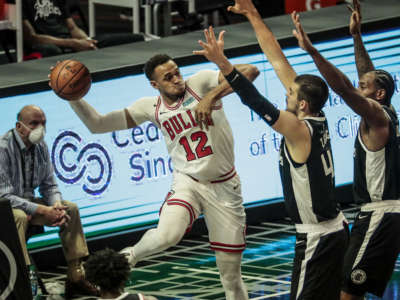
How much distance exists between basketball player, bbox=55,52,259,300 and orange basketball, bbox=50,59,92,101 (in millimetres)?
106

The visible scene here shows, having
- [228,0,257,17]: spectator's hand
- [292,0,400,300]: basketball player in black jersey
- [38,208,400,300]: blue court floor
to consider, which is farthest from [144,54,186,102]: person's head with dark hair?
[38,208,400,300]: blue court floor

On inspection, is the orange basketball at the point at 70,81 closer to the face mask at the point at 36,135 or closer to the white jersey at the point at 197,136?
the white jersey at the point at 197,136

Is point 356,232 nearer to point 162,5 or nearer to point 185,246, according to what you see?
point 185,246

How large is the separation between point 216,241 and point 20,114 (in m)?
2.40

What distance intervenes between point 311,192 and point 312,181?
76 millimetres

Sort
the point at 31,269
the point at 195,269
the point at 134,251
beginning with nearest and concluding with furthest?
the point at 134,251 < the point at 31,269 < the point at 195,269

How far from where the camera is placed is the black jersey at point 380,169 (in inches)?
275

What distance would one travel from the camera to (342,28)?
35.6 feet

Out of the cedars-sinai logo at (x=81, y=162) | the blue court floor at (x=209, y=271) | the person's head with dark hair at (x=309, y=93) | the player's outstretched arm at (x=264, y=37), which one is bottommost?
the blue court floor at (x=209, y=271)

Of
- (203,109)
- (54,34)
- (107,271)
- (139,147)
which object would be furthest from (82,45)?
(107,271)

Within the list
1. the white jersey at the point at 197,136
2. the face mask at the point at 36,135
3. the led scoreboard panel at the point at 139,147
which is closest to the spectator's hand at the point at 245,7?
the white jersey at the point at 197,136

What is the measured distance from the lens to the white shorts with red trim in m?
7.30

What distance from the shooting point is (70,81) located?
7395mm

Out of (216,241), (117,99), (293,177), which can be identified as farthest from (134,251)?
(117,99)
